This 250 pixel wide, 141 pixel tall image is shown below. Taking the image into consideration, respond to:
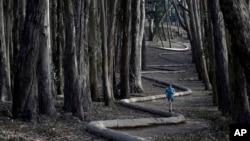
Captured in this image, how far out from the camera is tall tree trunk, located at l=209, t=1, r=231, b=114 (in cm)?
1468

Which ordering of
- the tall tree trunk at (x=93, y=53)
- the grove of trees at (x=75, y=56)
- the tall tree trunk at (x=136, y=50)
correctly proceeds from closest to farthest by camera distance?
the grove of trees at (x=75, y=56), the tall tree trunk at (x=93, y=53), the tall tree trunk at (x=136, y=50)

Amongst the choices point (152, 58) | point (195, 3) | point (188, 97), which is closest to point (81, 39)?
point (188, 97)

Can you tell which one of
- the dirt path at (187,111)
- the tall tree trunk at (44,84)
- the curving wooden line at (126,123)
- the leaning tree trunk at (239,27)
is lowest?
the dirt path at (187,111)

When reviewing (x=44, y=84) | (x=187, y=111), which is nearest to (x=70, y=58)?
(x=44, y=84)

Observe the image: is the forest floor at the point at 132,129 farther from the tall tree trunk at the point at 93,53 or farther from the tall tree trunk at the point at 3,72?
the tall tree trunk at the point at 3,72

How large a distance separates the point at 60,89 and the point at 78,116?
23.8 ft

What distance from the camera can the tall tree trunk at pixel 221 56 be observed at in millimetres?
14680

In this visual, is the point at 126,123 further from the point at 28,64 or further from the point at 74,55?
the point at 28,64

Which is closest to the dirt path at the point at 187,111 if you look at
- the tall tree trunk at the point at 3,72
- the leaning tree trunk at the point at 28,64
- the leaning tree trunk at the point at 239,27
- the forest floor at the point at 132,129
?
the forest floor at the point at 132,129

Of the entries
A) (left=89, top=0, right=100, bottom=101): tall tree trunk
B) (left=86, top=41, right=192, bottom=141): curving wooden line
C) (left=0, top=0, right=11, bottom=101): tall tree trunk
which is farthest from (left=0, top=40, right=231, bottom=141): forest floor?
(left=0, top=0, right=11, bottom=101): tall tree trunk

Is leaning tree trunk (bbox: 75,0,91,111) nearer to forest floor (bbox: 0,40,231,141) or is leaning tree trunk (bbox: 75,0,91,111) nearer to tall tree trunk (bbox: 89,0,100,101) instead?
forest floor (bbox: 0,40,231,141)

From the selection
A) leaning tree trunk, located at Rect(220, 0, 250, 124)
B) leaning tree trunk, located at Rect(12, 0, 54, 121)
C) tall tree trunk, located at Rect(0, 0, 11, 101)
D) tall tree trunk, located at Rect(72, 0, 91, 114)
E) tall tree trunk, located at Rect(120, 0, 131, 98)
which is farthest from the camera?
tall tree trunk, located at Rect(120, 0, 131, 98)

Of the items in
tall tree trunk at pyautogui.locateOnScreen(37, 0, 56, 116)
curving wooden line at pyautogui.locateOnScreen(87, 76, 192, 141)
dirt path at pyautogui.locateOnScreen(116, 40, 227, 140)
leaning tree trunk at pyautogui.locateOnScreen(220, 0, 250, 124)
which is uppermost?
leaning tree trunk at pyautogui.locateOnScreen(220, 0, 250, 124)

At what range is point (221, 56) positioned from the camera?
601 inches
